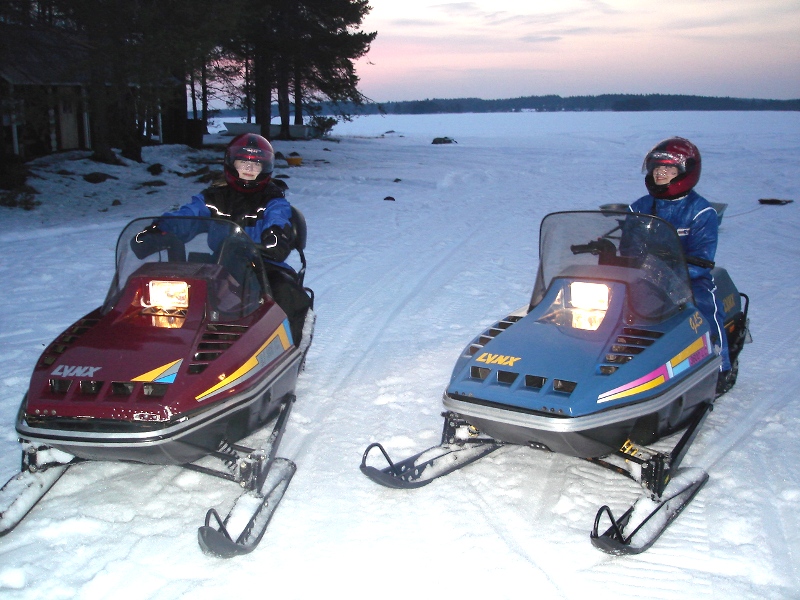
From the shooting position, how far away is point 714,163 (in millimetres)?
20359

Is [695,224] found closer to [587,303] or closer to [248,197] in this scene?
[587,303]

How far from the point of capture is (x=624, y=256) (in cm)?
371

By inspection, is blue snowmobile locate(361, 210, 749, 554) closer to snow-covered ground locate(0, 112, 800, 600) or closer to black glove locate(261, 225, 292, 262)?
snow-covered ground locate(0, 112, 800, 600)

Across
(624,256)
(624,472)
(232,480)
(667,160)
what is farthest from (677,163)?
(232,480)

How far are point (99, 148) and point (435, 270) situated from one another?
1189 centimetres

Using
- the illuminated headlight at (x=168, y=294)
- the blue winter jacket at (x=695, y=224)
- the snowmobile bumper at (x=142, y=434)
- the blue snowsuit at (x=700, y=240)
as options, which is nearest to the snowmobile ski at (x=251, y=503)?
the snowmobile bumper at (x=142, y=434)

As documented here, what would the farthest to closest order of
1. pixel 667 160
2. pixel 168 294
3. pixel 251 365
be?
pixel 667 160, pixel 168 294, pixel 251 365

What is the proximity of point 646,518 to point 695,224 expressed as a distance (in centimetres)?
206

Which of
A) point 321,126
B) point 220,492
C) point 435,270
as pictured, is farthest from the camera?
point 321,126

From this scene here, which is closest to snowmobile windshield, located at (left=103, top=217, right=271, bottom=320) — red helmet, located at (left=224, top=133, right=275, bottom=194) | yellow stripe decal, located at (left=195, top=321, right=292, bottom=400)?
yellow stripe decal, located at (left=195, top=321, right=292, bottom=400)

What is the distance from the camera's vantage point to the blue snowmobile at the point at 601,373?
2.92 metres

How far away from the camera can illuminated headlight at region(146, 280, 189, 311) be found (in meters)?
3.41

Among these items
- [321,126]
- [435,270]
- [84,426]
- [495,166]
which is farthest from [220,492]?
[321,126]

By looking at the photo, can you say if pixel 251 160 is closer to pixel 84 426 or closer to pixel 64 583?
pixel 84 426
